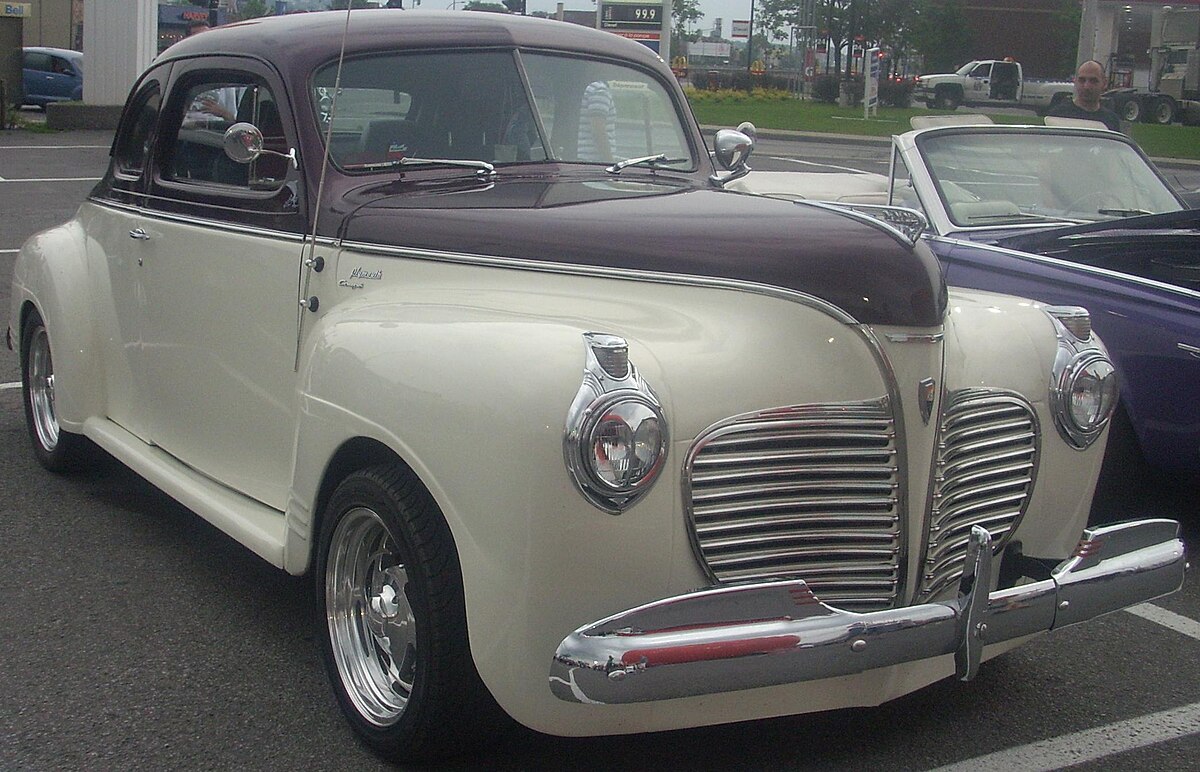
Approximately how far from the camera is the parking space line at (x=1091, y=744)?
129 inches

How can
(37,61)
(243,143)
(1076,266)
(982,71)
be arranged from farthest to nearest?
(982,71) < (37,61) < (1076,266) < (243,143)

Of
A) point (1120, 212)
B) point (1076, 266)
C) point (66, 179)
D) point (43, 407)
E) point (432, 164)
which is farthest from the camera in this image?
point (66, 179)

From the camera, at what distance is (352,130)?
4043 mm

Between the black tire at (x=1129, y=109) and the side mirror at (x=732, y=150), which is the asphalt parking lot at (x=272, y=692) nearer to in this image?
the side mirror at (x=732, y=150)

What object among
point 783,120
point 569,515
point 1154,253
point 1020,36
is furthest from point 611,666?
point 1020,36

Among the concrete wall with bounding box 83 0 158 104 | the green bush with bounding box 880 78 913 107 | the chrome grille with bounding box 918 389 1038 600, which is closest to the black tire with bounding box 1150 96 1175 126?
the green bush with bounding box 880 78 913 107

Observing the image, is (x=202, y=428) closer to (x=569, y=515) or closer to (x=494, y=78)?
(x=494, y=78)

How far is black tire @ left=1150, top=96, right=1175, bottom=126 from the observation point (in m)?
37.8

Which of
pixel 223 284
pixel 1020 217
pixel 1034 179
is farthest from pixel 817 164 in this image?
pixel 223 284

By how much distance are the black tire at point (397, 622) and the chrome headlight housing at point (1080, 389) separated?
1633 mm

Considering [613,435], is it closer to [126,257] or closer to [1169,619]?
[1169,619]

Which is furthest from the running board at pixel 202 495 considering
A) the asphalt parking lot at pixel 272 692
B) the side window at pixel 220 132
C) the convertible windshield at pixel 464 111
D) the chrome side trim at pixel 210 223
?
the convertible windshield at pixel 464 111

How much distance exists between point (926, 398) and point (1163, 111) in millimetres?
39007

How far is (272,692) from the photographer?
363 centimetres
